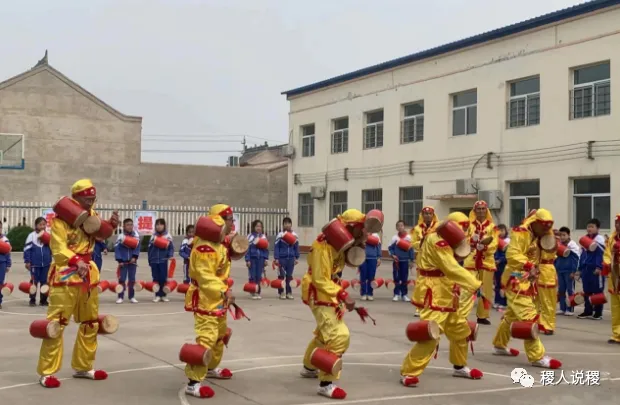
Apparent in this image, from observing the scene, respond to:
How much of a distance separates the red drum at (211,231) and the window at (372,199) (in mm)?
23893

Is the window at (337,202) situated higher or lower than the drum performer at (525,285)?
higher

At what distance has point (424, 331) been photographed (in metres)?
8.49

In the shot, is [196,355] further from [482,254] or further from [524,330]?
[482,254]

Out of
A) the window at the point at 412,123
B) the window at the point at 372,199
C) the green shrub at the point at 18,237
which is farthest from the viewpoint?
the window at the point at 372,199

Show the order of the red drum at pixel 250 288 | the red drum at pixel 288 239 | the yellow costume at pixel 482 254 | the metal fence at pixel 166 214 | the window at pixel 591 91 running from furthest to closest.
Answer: the metal fence at pixel 166 214 < the window at pixel 591 91 < the red drum at pixel 288 239 < the red drum at pixel 250 288 < the yellow costume at pixel 482 254

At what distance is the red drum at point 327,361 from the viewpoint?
313 inches

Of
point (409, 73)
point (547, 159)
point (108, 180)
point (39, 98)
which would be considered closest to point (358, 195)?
point (409, 73)

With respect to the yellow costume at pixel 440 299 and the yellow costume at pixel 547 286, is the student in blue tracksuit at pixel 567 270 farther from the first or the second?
the yellow costume at pixel 440 299

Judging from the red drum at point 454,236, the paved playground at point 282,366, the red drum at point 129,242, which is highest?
the red drum at point 454,236

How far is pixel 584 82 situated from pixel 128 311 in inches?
582

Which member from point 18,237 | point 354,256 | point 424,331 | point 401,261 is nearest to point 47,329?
point 354,256

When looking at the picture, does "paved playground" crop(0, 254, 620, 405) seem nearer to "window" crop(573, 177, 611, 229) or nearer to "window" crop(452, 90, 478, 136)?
"window" crop(573, 177, 611, 229)

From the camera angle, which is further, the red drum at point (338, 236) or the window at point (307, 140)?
the window at point (307, 140)

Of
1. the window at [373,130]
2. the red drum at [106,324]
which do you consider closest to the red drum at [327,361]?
the red drum at [106,324]
